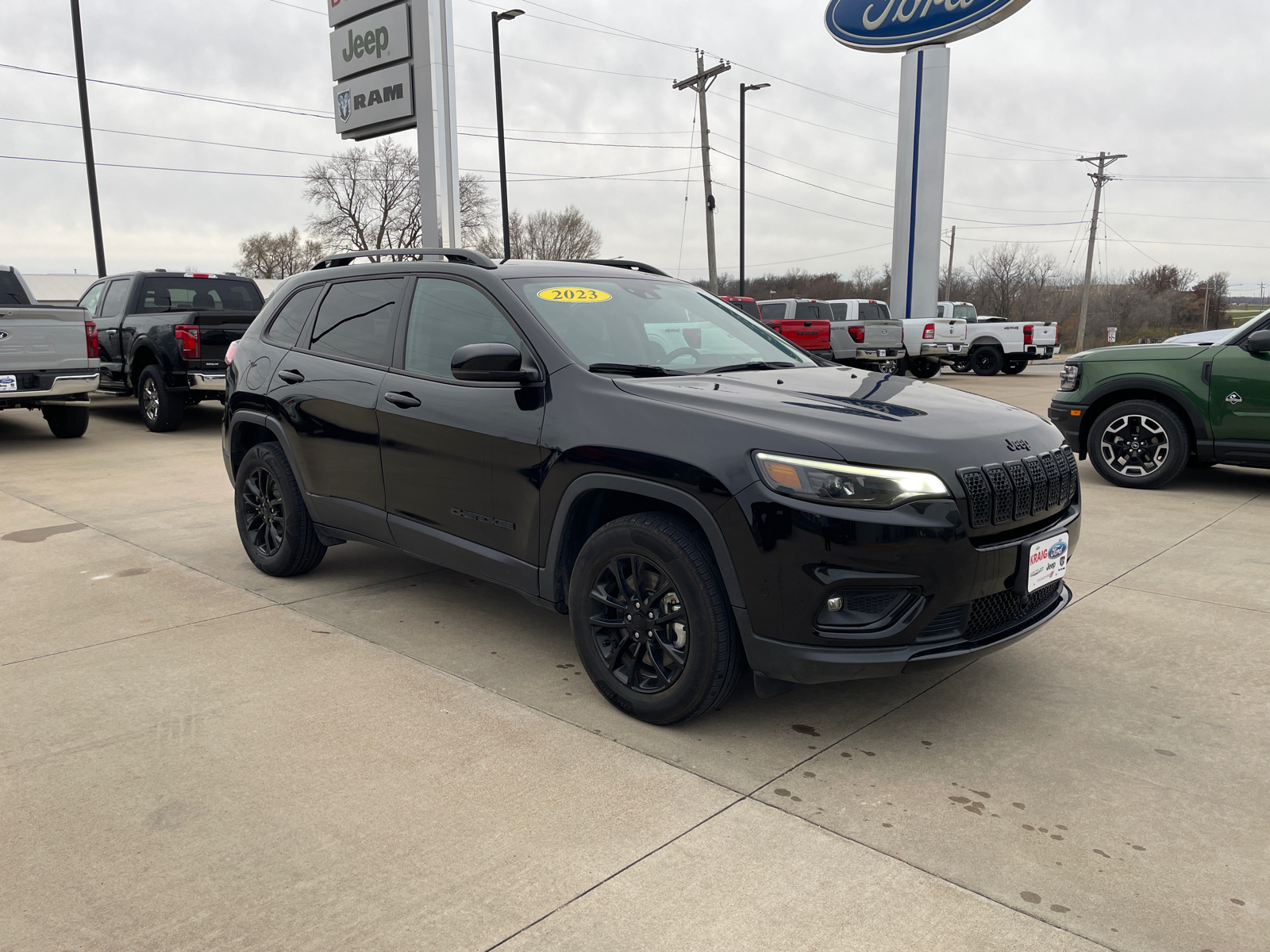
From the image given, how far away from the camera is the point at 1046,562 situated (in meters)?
3.34

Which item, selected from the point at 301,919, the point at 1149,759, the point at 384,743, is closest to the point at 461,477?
the point at 384,743

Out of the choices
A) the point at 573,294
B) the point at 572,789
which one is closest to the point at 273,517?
the point at 573,294

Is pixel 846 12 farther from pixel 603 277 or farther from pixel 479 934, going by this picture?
pixel 479 934

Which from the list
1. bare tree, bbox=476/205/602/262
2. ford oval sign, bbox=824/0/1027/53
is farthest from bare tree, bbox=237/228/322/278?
ford oval sign, bbox=824/0/1027/53

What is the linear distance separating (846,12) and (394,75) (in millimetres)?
14643

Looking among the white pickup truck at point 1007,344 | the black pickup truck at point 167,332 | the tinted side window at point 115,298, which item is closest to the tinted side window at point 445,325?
the black pickup truck at point 167,332

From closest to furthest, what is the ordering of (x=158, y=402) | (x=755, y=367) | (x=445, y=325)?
1. (x=755, y=367)
2. (x=445, y=325)
3. (x=158, y=402)

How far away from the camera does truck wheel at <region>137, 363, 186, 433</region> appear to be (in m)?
11.5

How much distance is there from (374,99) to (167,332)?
722 cm

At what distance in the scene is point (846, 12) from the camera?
25.2 meters

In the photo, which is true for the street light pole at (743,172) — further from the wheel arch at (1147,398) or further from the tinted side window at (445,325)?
the tinted side window at (445,325)

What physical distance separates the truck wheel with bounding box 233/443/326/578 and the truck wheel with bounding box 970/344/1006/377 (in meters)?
22.8

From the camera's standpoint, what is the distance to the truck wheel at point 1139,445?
770 cm

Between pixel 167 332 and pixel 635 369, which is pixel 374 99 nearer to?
pixel 167 332
